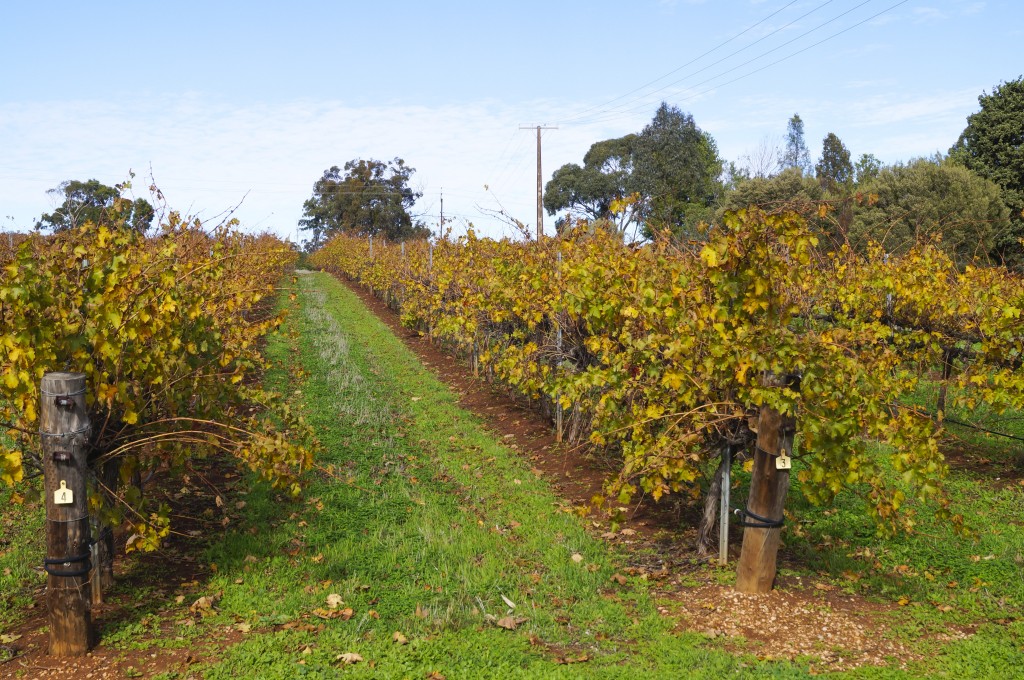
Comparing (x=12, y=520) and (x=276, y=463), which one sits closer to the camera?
(x=276, y=463)

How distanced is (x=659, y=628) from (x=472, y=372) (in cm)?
897

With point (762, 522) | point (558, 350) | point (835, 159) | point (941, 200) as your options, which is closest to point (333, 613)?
point (762, 522)

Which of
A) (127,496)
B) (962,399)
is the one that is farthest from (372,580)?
(962,399)

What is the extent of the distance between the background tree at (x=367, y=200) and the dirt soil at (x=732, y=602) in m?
51.2

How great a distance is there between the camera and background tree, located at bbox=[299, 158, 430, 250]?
190ft

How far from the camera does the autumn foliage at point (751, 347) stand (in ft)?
15.0

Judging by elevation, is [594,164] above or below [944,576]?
above

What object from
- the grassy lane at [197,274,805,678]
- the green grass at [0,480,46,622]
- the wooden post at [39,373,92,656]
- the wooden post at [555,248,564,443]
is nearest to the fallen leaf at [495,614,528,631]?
the grassy lane at [197,274,805,678]

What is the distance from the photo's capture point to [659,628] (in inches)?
180

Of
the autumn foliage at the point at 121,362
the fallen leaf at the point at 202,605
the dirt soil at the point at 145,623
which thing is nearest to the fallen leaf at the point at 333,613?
the dirt soil at the point at 145,623

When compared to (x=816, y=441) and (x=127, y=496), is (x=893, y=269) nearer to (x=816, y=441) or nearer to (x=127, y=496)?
(x=816, y=441)

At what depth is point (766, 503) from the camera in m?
4.87

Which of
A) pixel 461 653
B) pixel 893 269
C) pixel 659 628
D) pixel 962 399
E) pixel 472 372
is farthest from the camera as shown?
pixel 472 372

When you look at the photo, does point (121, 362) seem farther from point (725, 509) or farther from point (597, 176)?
point (597, 176)
